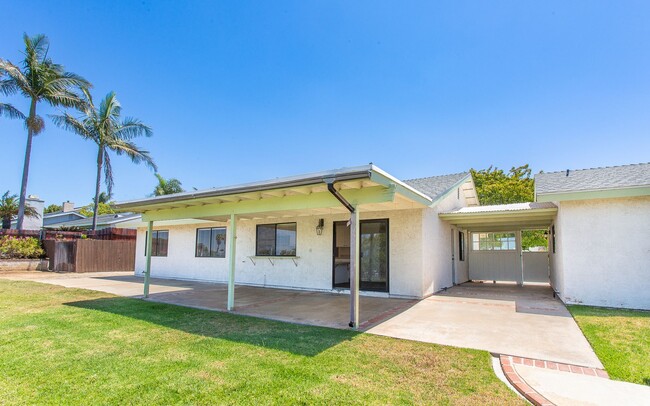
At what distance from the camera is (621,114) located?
11375 millimetres

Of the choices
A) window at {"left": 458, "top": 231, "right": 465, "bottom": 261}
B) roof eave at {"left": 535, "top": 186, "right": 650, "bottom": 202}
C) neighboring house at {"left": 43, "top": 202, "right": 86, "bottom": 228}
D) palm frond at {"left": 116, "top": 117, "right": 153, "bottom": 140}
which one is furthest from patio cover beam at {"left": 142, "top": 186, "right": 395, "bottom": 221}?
neighboring house at {"left": 43, "top": 202, "right": 86, "bottom": 228}

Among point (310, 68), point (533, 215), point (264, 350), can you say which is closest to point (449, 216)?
point (533, 215)

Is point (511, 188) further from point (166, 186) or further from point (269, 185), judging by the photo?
point (166, 186)

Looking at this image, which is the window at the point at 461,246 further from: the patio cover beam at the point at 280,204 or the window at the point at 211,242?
the window at the point at 211,242

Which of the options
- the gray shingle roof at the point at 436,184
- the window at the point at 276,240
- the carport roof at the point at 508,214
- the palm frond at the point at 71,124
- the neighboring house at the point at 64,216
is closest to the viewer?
the carport roof at the point at 508,214

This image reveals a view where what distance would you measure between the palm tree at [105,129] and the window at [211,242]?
8.99 m

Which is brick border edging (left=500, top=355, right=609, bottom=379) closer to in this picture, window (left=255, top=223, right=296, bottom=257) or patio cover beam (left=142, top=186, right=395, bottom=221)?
patio cover beam (left=142, top=186, right=395, bottom=221)

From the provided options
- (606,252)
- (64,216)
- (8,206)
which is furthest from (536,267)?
(64,216)

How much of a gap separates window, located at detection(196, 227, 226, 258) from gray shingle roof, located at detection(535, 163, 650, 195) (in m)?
10.8

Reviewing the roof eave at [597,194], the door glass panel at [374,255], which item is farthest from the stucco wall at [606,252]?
the door glass panel at [374,255]

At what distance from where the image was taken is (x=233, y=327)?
5777 millimetres

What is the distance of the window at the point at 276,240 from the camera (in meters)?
11.5

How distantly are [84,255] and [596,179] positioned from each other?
21.6m

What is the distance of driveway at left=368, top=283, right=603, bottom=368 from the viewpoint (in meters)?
4.50
